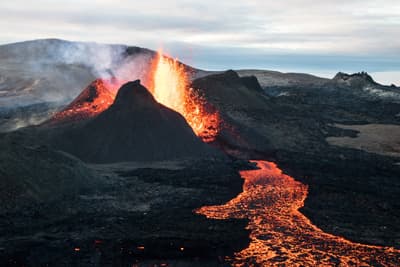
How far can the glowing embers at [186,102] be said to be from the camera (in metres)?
54.1

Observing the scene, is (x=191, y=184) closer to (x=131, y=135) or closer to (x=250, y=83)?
(x=131, y=135)

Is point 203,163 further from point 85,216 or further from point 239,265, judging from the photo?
point 239,265

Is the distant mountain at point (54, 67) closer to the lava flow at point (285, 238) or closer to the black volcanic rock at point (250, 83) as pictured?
the black volcanic rock at point (250, 83)

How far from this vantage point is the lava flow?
69.7 feet

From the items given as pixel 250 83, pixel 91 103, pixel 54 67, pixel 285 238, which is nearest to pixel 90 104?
pixel 91 103

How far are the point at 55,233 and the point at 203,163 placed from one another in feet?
69.2

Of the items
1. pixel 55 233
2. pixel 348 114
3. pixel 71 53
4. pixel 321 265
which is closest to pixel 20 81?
pixel 71 53

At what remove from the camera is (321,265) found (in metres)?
20.6

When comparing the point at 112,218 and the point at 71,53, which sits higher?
the point at 71,53

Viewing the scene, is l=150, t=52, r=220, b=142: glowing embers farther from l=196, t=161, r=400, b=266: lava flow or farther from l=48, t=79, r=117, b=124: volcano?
l=196, t=161, r=400, b=266: lava flow

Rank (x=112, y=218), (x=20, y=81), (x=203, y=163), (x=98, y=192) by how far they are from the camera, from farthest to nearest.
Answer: (x=20, y=81), (x=203, y=163), (x=98, y=192), (x=112, y=218)

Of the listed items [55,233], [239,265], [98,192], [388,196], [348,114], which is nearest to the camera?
[239,265]

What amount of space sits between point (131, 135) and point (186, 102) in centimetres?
1649

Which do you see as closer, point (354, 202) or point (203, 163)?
point (354, 202)
